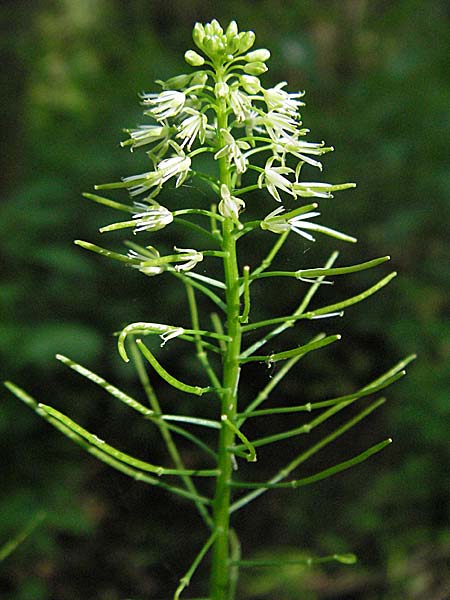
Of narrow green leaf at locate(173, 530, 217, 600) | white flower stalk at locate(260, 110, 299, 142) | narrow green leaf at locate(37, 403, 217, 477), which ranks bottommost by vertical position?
narrow green leaf at locate(173, 530, 217, 600)

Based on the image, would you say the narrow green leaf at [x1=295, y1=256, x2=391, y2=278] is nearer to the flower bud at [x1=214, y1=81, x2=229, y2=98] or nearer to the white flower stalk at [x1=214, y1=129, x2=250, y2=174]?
the white flower stalk at [x1=214, y1=129, x2=250, y2=174]

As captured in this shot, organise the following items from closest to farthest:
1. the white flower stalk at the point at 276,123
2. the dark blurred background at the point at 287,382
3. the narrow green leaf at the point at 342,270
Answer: the narrow green leaf at the point at 342,270 → the white flower stalk at the point at 276,123 → the dark blurred background at the point at 287,382

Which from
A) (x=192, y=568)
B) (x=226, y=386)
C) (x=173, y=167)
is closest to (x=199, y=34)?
(x=173, y=167)

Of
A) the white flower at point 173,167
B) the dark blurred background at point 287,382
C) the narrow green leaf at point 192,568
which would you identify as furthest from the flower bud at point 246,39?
the dark blurred background at point 287,382

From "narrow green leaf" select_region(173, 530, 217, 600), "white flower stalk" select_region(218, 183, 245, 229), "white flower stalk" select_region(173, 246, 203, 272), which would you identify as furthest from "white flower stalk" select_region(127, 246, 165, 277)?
"narrow green leaf" select_region(173, 530, 217, 600)

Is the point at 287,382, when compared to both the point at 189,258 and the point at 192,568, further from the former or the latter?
the point at 189,258

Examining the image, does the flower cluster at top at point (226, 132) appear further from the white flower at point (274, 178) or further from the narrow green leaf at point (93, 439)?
the narrow green leaf at point (93, 439)
